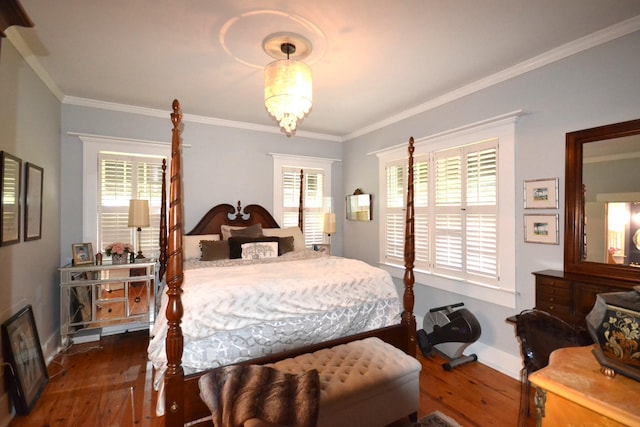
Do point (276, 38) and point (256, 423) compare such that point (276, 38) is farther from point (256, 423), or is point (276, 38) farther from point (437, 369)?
point (437, 369)

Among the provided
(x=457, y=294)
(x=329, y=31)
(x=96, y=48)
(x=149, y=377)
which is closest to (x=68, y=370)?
(x=149, y=377)

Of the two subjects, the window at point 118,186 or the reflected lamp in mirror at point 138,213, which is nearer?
the reflected lamp in mirror at point 138,213

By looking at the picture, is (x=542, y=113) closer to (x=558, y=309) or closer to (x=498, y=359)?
(x=558, y=309)

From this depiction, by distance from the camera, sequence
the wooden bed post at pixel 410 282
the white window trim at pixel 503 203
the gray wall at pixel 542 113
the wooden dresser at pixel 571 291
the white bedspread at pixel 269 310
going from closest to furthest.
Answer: the white bedspread at pixel 269 310
the wooden dresser at pixel 571 291
the gray wall at pixel 542 113
the wooden bed post at pixel 410 282
the white window trim at pixel 503 203

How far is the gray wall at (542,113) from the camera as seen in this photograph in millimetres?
2174

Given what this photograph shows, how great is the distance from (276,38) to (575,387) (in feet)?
8.23

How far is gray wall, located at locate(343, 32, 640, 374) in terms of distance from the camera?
217 centimetres

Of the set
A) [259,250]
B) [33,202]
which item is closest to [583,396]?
[259,250]

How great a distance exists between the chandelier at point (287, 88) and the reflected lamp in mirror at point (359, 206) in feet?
8.29

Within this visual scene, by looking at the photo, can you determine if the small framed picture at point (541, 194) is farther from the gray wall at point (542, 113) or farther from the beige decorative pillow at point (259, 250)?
the beige decorative pillow at point (259, 250)

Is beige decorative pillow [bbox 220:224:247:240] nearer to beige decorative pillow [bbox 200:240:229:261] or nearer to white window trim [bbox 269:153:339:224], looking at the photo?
beige decorative pillow [bbox 200:240:229:261]

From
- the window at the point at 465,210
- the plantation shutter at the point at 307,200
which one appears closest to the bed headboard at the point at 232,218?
the plantation shutter at the point at 307,200

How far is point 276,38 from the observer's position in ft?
7.45

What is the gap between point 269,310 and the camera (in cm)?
209
